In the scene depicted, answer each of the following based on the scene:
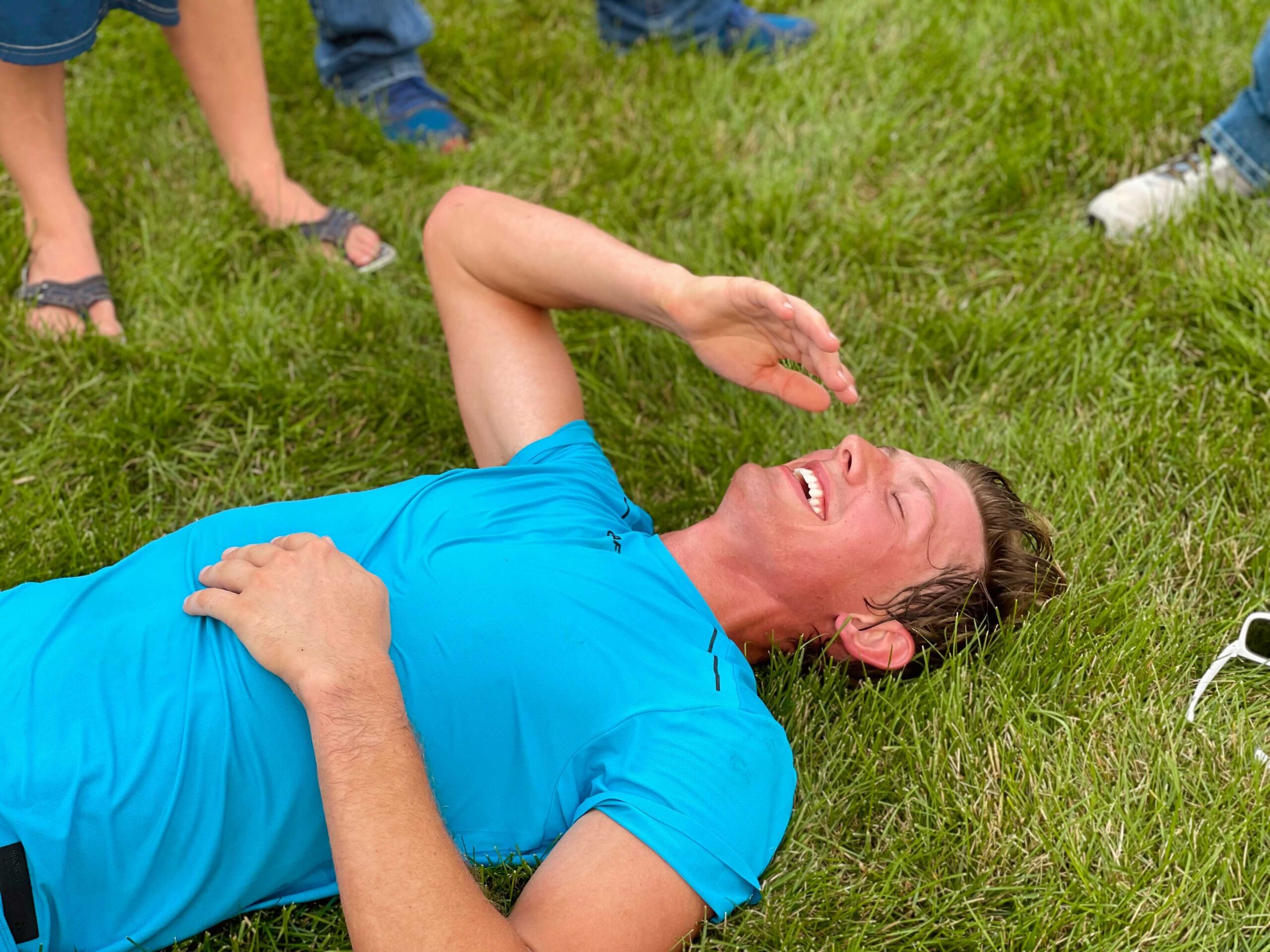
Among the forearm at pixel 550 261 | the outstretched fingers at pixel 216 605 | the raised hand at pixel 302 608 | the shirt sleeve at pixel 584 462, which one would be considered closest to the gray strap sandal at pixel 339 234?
the forearm at pixel 550 261

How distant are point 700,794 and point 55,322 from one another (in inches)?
105

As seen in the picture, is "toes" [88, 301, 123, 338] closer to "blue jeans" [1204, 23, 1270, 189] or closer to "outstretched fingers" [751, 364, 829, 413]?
"outstretched fingers" [751, 364, 829, 413]

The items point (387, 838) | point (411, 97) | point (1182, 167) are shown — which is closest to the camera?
point (387, 838)

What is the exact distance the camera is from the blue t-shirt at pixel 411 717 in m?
2.07

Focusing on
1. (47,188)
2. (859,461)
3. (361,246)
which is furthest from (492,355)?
(47,188)

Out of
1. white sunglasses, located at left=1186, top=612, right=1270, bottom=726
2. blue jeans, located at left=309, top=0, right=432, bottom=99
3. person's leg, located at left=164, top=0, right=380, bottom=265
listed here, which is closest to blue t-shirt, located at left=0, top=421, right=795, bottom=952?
white sunglasses, located at left=1186, top=612, right=1270, bottom=726

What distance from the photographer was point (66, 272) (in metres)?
3.52

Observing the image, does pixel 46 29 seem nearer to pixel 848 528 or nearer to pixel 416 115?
pixel 416 115

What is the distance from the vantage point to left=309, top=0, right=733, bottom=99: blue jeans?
429cm

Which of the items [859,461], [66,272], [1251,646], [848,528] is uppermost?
[859,461]

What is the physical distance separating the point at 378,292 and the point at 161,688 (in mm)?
1861

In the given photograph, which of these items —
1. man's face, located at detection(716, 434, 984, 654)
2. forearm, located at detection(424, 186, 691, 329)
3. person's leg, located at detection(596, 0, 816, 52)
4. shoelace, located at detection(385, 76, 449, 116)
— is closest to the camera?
man's face, located at detection(716, 434, 984, 654)

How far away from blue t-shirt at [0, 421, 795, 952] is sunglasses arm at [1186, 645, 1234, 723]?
3.50 ft

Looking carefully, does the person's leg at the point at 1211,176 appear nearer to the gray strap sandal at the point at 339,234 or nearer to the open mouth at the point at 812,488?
the open mouth at the point at 812,488
